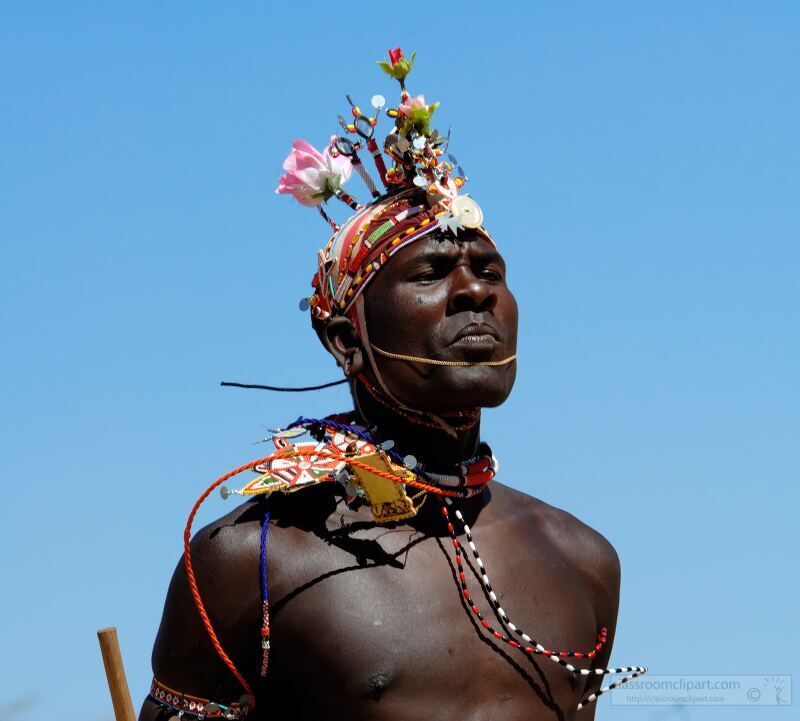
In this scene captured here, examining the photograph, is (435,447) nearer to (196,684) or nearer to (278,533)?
(278,533)

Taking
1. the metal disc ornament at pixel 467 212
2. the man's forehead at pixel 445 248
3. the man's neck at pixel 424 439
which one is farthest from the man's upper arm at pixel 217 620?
the metal disc ornament at pixel 467 212

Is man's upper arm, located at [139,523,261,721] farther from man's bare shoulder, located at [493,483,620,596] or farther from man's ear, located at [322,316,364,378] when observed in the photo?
man's bare shoulder, located at [493,483,620,596]

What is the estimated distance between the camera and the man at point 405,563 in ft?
18.9

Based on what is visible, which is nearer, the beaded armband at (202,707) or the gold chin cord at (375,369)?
the beaded armband at (202,707)

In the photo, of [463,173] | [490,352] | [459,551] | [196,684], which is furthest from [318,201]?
[196,684]

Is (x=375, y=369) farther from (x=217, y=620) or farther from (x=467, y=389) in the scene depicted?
(x=217, y=620)

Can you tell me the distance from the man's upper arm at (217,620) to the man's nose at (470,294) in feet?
3.45

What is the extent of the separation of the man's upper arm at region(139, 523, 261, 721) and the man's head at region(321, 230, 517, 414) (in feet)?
2.48

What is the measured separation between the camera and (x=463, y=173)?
6.44 metres

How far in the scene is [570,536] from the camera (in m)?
6.54

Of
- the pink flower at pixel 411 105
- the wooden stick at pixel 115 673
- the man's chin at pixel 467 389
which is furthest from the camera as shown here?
the pink flower at pixel 411 105

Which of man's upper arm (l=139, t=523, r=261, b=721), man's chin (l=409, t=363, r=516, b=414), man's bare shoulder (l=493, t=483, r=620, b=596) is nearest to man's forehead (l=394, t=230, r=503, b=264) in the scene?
man's chin (l=409, t=363, r=516, b=414)

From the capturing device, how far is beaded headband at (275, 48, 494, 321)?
6156 mm

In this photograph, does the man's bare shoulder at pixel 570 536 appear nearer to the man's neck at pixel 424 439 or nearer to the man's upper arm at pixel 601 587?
the man's upper arm at pixel 601 587
